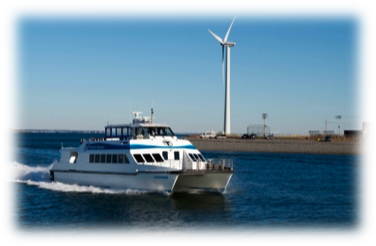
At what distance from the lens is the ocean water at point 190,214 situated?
21.9 m

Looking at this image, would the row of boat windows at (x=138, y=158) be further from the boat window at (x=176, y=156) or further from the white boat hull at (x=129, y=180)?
the white boat hull at (x=129, y=180)

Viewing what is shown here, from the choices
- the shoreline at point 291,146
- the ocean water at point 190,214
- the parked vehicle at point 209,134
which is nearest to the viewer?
the ocean water at point 190,214


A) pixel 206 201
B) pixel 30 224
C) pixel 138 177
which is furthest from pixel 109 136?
pixel 30 224

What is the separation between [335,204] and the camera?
100 feet

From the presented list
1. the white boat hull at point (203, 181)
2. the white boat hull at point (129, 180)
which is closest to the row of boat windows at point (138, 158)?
the white boat hull at point (129, 180)

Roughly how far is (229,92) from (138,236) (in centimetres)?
9487

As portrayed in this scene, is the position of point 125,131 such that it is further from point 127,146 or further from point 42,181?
point 42,181

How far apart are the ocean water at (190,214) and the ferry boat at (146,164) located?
77cm

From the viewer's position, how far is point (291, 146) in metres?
94.8

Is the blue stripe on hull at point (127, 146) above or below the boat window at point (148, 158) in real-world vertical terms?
above

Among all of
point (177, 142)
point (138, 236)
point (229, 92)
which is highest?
point (229, 92)

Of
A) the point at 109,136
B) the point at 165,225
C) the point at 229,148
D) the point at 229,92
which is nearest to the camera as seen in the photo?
the point at 165,225

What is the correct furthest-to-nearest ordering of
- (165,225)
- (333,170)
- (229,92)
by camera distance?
(229,92)
(333,170)
(165,225)

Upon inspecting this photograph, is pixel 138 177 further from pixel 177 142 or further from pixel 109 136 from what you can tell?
pixel 109 136
